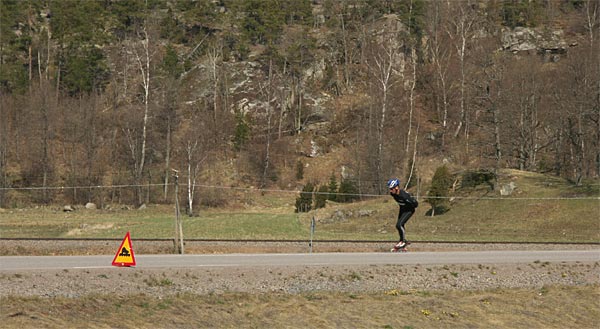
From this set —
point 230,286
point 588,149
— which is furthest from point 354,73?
point 230,286

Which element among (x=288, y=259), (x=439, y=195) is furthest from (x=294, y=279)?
(x=439, y=195)

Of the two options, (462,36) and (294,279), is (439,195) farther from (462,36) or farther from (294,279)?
(462,36)

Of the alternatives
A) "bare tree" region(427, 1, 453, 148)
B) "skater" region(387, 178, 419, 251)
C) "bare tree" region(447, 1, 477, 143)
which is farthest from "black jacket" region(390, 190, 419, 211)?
"bare tree" region(447, 1, 477, 143)

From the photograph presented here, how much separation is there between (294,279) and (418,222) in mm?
25710

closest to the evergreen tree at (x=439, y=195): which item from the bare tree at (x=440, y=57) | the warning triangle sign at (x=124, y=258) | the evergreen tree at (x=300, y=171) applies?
the evergreen tree at (x=300, y=171)

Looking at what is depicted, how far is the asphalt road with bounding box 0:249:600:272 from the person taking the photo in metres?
17.2

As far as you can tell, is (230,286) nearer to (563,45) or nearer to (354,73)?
(354,73)

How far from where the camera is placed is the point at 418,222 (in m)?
41.5

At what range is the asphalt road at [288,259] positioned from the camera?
1723 centimetres

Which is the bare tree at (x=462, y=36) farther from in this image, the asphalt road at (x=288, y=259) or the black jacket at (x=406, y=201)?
the black jacket at (x=406, y=201)

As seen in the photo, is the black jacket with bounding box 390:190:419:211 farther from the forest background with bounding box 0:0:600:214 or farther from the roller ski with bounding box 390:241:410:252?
the forest background with bounding box 0:0:600:214

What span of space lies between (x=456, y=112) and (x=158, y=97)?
29.8 metres

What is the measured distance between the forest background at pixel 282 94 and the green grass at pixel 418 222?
4.01m

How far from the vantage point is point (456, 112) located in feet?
250
